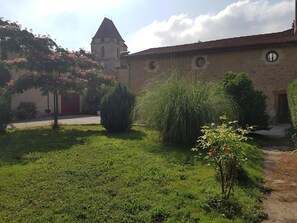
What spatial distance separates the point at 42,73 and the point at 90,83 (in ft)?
6.66

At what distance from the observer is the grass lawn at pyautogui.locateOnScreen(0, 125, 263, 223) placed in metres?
3.59

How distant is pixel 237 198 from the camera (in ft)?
13.2

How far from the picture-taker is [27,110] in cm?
2109

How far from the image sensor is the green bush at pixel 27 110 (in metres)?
20.6

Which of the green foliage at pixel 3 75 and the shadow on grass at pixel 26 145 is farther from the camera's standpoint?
the green foliage at pixel 3 75

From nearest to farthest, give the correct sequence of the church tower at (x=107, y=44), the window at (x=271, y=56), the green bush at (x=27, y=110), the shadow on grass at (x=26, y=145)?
1. the shadow on grass at (x=26, y=145)
2. the window at (x=271, y=56)
3. the green bush at (x=27, y=110)
4. the church tower at (x=107, y=44)

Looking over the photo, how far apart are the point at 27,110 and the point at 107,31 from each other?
93.6ft

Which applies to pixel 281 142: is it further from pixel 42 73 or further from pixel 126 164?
pixel 42 73

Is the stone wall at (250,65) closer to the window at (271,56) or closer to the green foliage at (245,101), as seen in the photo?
the window at (271,56)

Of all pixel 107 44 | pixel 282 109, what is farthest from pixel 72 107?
pixel 107 44

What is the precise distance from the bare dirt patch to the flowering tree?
7.56 metres

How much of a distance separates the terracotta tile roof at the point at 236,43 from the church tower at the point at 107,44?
25811mm

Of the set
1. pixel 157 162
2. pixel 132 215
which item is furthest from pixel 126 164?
pixel 132 215

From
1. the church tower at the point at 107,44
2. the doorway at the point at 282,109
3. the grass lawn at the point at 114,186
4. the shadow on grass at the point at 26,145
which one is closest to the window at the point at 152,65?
the doorway at the point at 282,109
